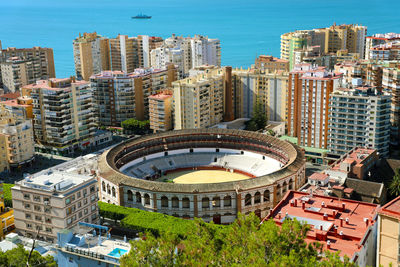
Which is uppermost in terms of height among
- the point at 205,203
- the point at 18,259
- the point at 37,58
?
the point at 37,58

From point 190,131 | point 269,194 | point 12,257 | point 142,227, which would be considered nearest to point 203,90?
point 190,131

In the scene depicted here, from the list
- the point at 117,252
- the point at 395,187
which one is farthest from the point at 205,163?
the point at 117,252

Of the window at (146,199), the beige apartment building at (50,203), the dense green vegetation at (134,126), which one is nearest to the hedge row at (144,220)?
the beige apartment building at (50,203)

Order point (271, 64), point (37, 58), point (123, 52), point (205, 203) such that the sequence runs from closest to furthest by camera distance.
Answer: point (205, 203) → point (271, 64) → point (37, 58) → point (123, 52)

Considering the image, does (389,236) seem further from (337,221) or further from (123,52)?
(123,52)

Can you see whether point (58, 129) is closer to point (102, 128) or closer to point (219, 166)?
point (102, 128)

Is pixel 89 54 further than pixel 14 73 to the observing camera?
Yes
